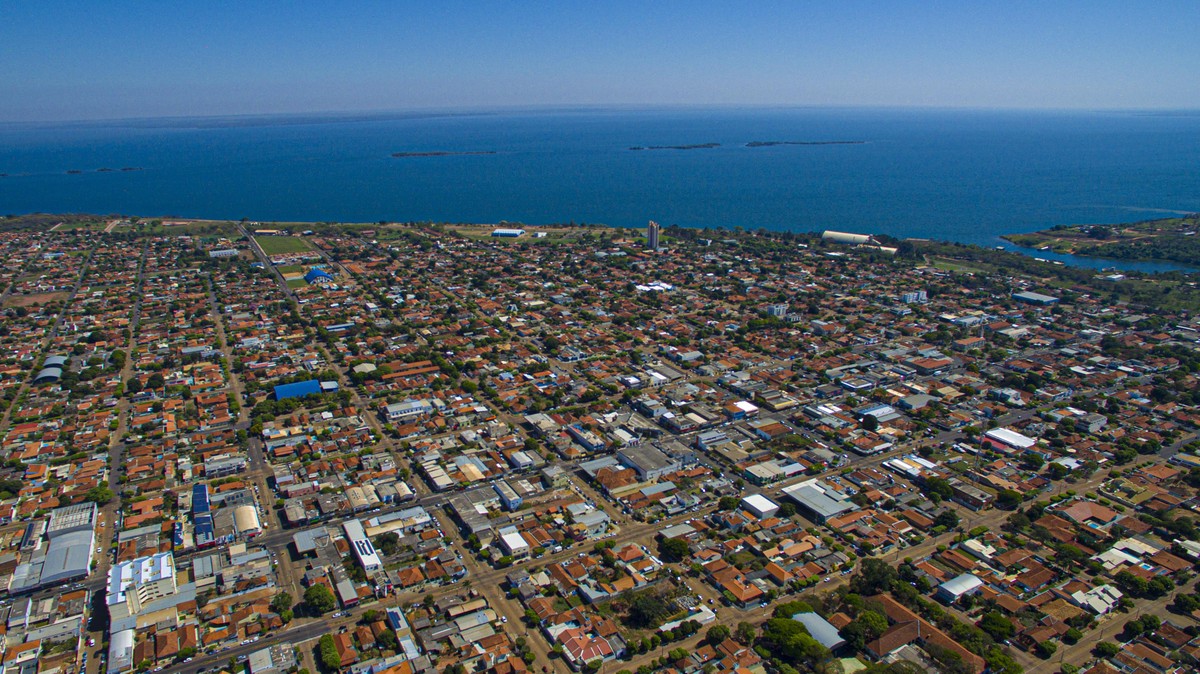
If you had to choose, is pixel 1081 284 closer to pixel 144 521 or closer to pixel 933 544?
pixel 933 544

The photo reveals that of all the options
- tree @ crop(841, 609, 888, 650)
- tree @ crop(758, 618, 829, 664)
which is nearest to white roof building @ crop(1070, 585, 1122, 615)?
tree @ crop(841, 609, 888, 650)

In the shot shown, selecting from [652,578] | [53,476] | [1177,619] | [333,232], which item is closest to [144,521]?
[53,476]

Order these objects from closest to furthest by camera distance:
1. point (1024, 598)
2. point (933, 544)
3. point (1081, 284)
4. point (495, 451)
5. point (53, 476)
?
point (1024, 598)
point (933, 544)
point (53, 476)
point (495, 451)
point (1081, 284)

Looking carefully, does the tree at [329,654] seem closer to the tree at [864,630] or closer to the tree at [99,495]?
the tree at [99,495]

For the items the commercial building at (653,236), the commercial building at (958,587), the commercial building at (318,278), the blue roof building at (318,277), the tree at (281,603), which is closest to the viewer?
the tree at (281,603)

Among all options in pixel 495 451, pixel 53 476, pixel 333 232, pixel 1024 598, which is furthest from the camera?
pixel 333 232

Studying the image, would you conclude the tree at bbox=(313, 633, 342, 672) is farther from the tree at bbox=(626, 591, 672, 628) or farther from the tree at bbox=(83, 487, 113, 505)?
the tree at bbox=(83, 487, 113, 505)

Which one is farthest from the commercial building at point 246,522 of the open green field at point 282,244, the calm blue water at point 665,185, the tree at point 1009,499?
the calm blue water at point 665,185
